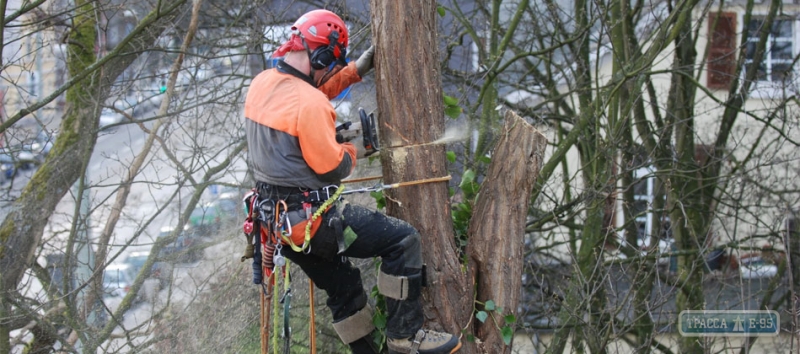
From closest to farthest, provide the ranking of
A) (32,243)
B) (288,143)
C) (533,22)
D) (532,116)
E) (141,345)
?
(288,143), (141,345), (32,243), (532,116), (533,22)

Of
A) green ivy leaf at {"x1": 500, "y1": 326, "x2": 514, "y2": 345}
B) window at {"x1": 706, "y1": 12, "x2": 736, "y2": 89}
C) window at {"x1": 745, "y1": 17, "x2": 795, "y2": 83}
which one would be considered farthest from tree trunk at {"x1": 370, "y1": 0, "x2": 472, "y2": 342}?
window at {"x1": 745, "y1": 17, "x2": 795, "y2": 83}

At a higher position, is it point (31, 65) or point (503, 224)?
point (31, 65)

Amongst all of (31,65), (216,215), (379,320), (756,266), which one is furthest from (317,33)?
(756,266)

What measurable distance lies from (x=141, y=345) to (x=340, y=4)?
3542 mm

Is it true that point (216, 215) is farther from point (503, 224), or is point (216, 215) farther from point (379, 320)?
point (503, 224)

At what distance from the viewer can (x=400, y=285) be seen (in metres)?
3.93

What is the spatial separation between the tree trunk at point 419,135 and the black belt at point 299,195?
0.41 m

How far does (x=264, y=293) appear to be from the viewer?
4.27m

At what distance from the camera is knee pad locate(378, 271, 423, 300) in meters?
3.94

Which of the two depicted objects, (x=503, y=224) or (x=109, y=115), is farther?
(x=109, y=115)

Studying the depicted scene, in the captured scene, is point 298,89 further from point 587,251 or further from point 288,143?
point 587,251

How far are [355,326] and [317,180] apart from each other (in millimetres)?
956

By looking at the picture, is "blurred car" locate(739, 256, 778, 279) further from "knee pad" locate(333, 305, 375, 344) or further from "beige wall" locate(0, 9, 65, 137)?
"beige wall" locate(0, 9, 65, 137)

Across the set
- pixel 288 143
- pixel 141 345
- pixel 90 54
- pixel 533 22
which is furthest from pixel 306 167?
pixel 533 22
